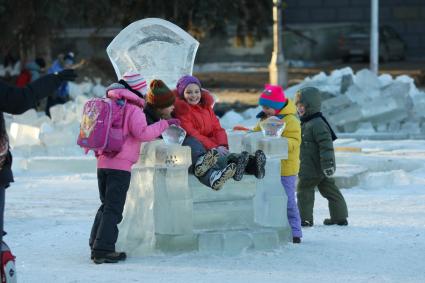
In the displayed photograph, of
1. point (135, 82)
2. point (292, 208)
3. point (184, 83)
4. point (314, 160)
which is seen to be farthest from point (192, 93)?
point (314, 160)

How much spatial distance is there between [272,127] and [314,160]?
3.39ft

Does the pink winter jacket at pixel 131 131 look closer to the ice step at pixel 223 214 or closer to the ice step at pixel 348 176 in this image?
the ice step at pixel 223 214

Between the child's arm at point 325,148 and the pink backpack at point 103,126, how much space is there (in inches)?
82.4

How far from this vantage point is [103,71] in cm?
3141

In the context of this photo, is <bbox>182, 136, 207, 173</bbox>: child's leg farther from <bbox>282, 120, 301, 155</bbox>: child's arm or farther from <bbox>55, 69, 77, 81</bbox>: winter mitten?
<bbox>55, 69, 77, 81</bbox>: winter mitten

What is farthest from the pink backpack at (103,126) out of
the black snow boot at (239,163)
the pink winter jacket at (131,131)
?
the black snow boot at (239,163)

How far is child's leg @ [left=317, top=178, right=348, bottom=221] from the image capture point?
1008 cm

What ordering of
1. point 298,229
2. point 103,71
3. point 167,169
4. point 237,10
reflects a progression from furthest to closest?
1. point 103,71
2. point 237,10
3. point 298,229
4. point 167,169

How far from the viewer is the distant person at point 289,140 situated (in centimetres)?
921

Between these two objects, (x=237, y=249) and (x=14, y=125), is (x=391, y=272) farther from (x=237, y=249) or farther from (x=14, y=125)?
(x=14, y=125)

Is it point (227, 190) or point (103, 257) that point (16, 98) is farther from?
point (227, 190)

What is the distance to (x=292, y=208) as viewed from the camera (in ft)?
30.4

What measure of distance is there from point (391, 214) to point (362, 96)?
9501 millimetres

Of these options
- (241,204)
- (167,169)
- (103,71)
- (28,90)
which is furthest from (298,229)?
(103,71)
